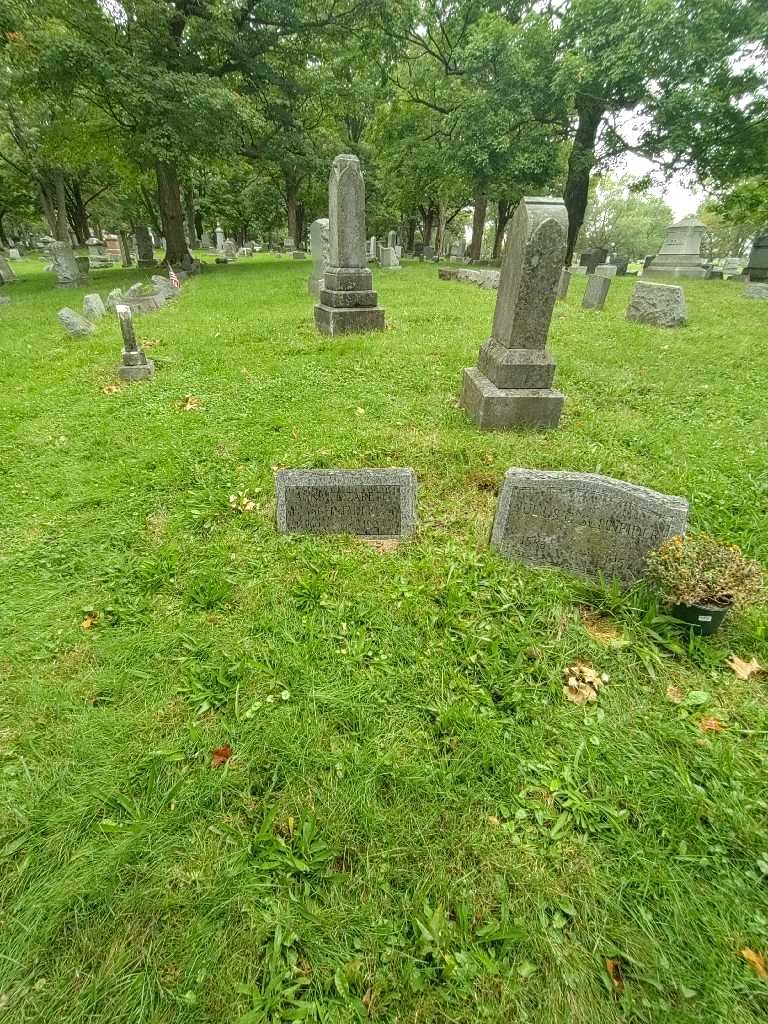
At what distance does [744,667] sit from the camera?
2.31 m

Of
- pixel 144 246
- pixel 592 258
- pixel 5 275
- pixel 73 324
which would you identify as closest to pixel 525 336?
pixel 73 324

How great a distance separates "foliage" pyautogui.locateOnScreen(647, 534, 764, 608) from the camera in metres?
2.34

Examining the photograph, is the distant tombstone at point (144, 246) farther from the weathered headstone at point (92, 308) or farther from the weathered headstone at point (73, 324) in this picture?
the weathered headstone at point (73, 324)

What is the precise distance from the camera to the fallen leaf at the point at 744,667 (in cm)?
229

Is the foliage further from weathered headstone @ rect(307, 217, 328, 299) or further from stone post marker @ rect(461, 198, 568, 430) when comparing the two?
weathered headstone @ rect(307, 217, 328, 299)

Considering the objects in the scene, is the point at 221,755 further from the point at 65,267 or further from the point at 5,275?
the point at 5,275

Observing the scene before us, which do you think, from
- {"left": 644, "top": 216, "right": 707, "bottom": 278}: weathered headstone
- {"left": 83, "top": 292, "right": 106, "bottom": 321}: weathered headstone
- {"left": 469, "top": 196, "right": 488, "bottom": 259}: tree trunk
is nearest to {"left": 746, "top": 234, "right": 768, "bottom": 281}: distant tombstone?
{"left": 644, "top": 216, "right": 707, "bottom": 278}: weathered headstone

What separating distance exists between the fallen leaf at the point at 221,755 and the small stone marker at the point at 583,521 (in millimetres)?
1915

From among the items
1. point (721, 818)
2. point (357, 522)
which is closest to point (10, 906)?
point (357, 522)

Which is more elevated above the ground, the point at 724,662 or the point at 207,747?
the point at 724,662

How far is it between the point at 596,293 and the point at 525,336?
7897 mm

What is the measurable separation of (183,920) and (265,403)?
15.2 ft

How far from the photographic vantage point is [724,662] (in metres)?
2.35

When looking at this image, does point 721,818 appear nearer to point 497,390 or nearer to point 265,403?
point 497,390
